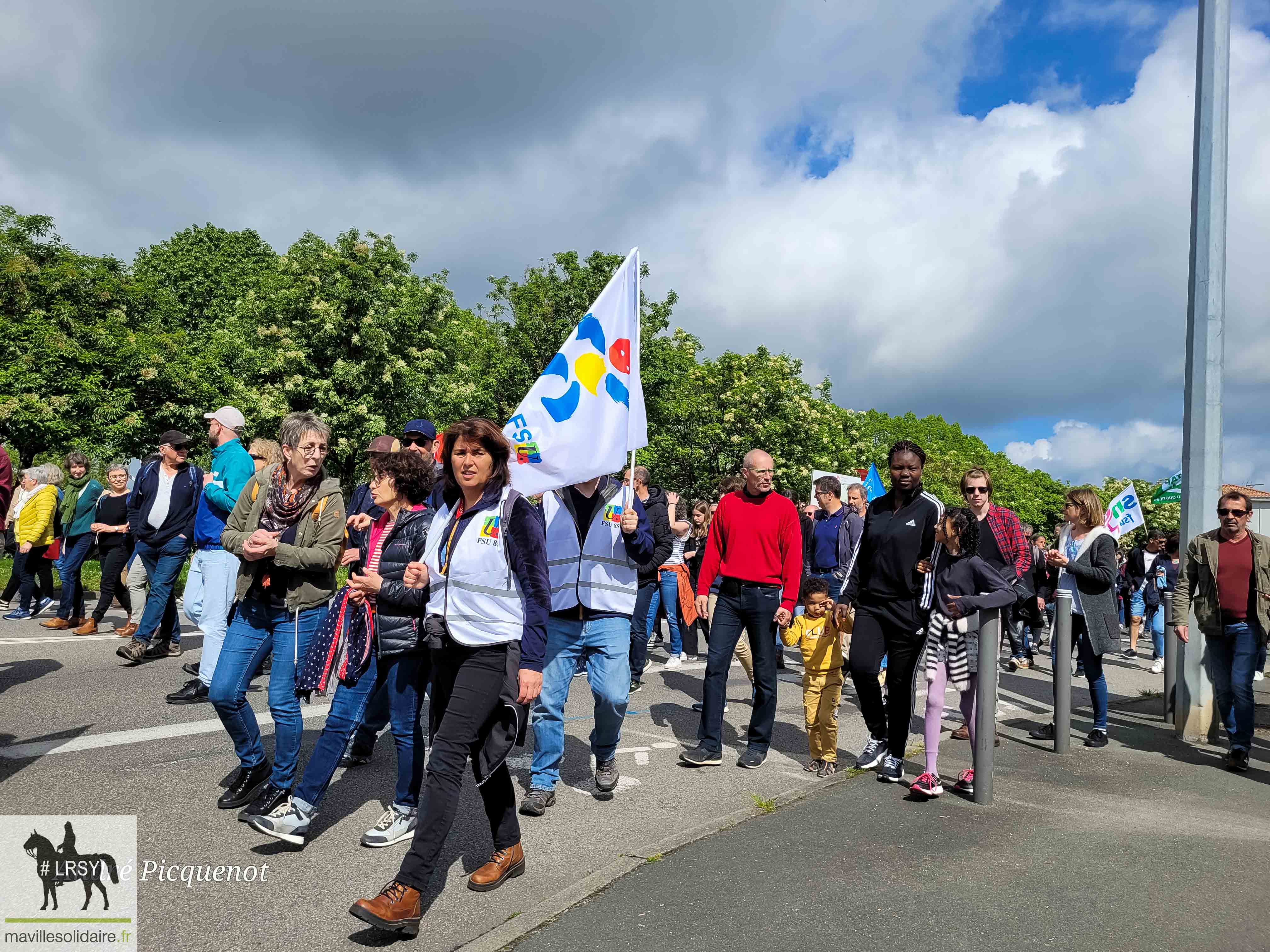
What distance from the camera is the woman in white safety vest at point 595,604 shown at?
5.31 m

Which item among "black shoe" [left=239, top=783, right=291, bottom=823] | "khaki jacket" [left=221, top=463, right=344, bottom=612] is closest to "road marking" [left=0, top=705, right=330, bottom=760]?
"black shoe" [left=239, top=783, right=291, bottom=823]

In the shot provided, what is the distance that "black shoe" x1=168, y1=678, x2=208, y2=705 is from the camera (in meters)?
7.26

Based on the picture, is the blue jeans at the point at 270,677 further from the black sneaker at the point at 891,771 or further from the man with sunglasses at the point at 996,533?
the man with sunglasses at the point at 996,533

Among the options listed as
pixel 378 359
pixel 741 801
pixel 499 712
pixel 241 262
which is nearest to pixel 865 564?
pixel 741 801

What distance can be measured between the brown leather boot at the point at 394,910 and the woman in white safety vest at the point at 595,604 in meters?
1.73

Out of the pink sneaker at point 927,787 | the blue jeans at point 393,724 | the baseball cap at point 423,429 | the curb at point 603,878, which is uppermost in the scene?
the baseball cap at point 423,429

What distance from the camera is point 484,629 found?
384 cm

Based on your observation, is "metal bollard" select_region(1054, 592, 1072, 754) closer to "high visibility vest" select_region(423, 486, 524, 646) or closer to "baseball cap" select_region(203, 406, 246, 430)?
"high visibility vest" select_region(423, 486, 524, 646)

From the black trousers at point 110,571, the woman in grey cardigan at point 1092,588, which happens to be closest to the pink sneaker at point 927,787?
the woman in grey cardigan at point 1092,588

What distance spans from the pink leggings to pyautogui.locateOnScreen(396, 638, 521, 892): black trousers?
277 centimetres

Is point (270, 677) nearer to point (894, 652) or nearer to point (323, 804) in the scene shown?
point (323, 804)

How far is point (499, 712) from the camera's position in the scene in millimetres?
3861

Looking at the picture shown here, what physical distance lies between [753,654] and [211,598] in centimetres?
372

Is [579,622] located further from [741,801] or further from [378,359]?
[378,359]
